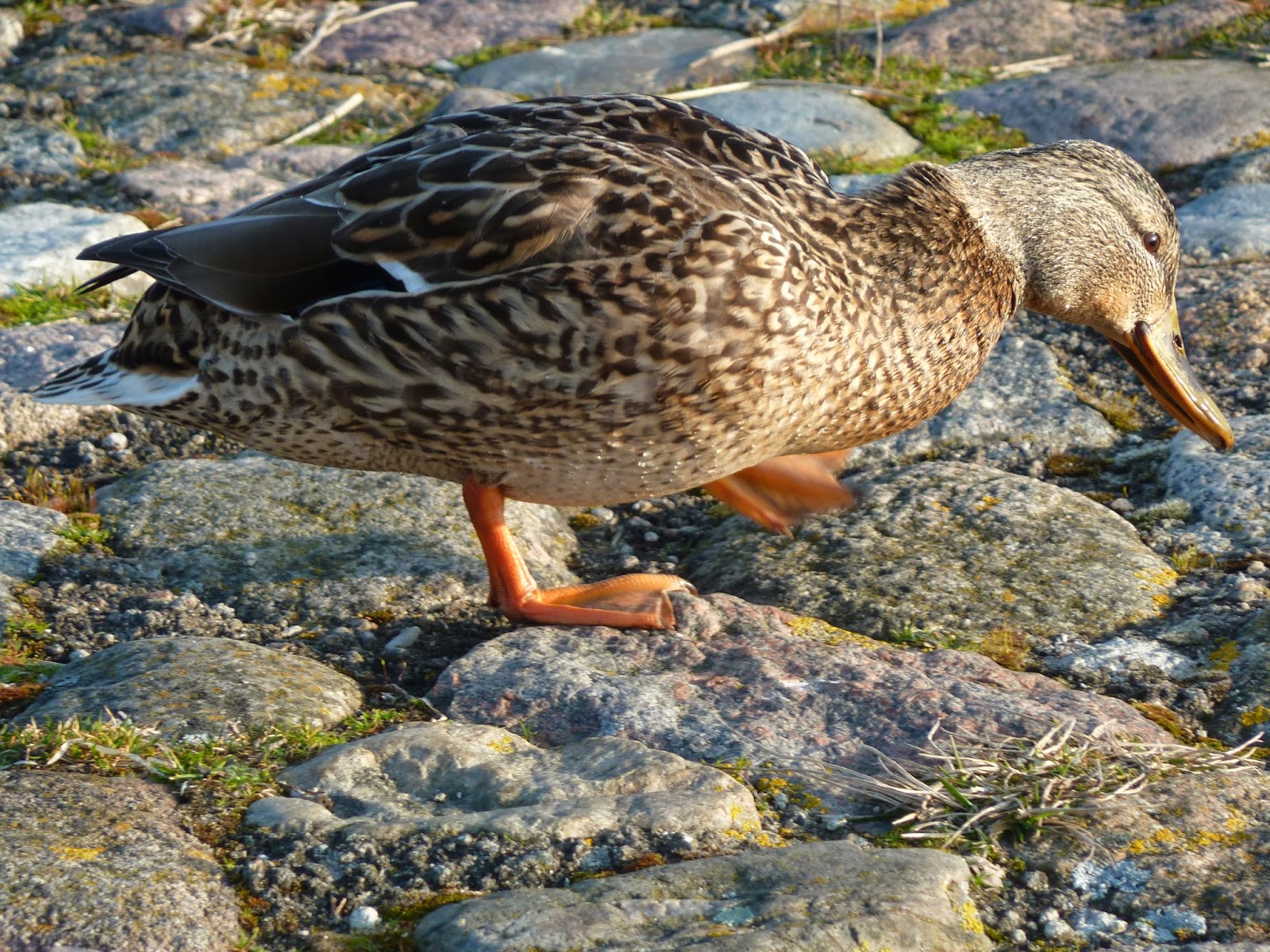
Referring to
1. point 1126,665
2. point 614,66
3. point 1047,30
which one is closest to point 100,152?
point 614,66

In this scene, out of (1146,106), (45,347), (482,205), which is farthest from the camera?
(1146,106)

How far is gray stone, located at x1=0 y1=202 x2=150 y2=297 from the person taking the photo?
16.3ft

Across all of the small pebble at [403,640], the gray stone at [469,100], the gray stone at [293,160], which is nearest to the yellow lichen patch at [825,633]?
the small pebble at [403,640]

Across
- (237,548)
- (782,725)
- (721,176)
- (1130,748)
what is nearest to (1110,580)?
(1130,748)

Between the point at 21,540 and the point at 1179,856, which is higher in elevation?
the point at 1179,856

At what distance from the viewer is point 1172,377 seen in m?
3.99

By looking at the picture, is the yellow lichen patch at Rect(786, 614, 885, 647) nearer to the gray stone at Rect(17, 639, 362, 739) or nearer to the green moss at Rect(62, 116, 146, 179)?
the gray stone at Rect(17, 639, 362, 739)

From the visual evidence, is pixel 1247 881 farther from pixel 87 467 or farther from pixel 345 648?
pixel 87 467

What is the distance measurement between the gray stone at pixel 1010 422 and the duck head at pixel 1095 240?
1.06 ft

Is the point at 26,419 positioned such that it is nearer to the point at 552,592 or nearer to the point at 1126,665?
the point at 552,592

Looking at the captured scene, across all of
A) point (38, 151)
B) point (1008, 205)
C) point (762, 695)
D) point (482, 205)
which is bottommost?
point (762, 695)

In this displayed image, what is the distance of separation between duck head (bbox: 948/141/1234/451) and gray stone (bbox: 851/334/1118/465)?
32cm

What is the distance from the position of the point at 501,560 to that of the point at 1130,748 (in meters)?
1.53

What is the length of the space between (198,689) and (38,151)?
13.2 feet
